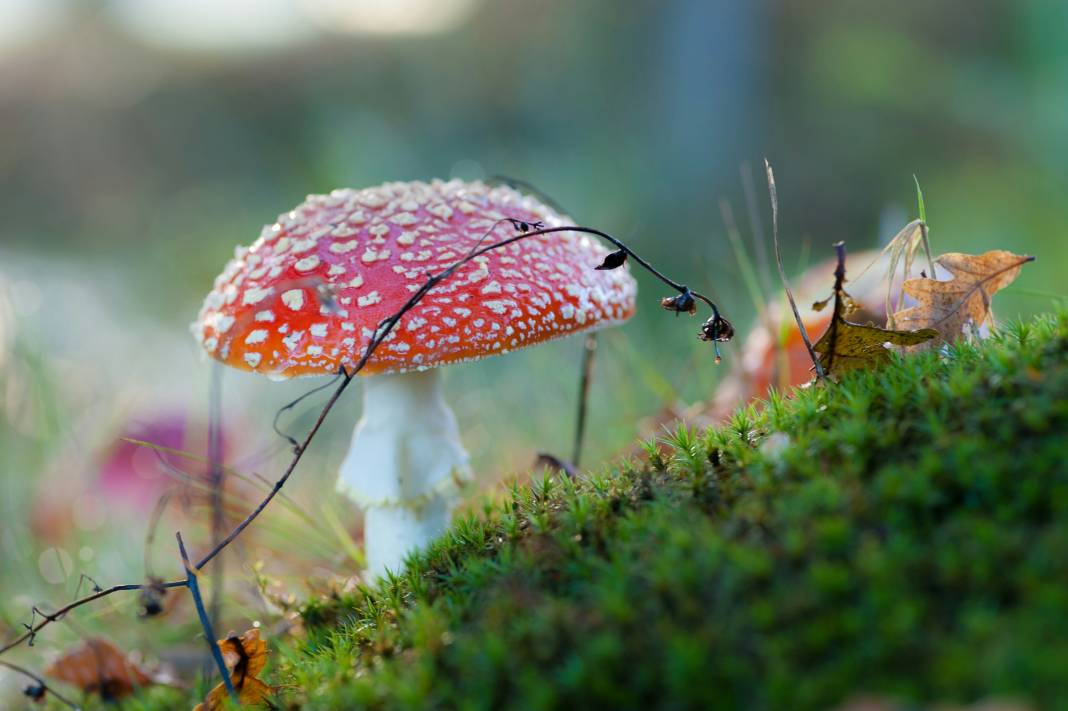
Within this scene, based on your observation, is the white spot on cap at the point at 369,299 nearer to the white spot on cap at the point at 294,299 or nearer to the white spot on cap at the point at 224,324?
the white spot on cap at the point at 294,299

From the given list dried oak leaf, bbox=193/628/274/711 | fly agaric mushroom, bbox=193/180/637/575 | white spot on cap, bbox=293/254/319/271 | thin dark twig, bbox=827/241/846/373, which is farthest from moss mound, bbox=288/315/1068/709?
white spot on cap, bbox=293/254/319/271

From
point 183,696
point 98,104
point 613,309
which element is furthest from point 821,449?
A: point 98,104

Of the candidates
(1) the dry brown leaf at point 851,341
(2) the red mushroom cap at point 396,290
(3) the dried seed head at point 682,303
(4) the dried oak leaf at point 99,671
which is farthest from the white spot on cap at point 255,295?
(1) the dry brown leaf at point 851,341

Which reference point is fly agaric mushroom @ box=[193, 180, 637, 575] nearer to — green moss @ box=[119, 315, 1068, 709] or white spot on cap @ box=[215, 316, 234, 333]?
white spot on cap @ box=[215, 316, 234, 333]

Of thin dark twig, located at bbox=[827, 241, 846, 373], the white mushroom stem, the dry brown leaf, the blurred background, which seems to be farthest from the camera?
the blurred background

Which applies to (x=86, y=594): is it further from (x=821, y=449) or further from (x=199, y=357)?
(x=821, y=449)

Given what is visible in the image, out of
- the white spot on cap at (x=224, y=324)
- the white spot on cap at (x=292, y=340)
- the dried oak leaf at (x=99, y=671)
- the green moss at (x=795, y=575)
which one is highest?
the white spot on cap at (x=224, y=324)

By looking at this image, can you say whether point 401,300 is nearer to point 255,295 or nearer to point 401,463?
point 255,295
